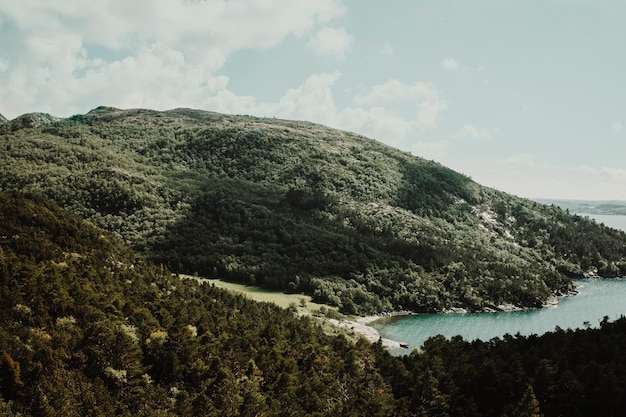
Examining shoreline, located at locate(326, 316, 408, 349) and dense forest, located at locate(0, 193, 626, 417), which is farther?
shoreline, located at locate(326, 316, 408, 349)

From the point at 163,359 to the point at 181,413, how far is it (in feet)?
37.9

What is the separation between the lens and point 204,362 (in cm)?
7481

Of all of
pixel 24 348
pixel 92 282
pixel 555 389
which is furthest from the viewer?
pixel 92 282

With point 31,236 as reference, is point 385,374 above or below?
below

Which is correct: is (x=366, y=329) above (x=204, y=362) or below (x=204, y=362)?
below

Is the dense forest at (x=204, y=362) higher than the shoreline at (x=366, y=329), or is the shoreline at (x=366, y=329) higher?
the dense forest at (x=204, y=362)

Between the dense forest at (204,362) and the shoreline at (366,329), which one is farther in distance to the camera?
the shoreline at (366,329)

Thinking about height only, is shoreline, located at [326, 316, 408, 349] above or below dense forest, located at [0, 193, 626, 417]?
below

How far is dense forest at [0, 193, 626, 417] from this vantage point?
58.2m

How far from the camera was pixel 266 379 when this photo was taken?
3110 inches

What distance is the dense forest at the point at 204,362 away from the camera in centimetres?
5816

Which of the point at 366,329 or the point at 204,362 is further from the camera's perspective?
the point at 366,329

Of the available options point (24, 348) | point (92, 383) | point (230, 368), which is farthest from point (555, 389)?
point (24, 348)

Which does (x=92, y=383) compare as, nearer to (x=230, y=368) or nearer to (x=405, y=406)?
(x=230, y=368)
